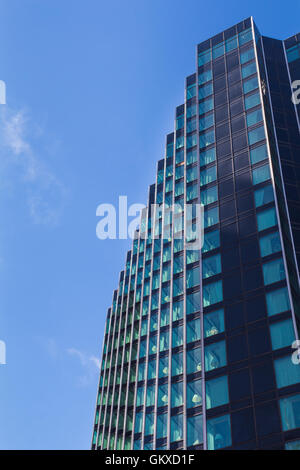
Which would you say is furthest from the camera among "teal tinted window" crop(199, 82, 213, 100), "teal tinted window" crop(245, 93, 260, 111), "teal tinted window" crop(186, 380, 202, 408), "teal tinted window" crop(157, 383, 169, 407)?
"teal tinted window" crop(199, 82, 213, 100)

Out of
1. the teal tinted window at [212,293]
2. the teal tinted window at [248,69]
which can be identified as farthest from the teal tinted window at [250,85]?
the teal tinted window at [212,293]

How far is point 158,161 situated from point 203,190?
3127cm

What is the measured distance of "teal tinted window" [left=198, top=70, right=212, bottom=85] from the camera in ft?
276

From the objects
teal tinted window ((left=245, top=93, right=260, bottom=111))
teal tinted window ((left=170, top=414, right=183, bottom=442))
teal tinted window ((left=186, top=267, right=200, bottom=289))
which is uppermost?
teal tinted window ((left=245, top=93, right=260, bottom=111))

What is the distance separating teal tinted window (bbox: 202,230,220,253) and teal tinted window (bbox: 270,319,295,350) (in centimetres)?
1368

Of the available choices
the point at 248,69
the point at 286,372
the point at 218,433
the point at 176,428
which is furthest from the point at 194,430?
the point at 248,69

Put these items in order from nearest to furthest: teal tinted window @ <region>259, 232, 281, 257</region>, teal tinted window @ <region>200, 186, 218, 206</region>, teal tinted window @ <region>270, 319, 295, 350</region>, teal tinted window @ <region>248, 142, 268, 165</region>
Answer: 1. teal tinted window @ <region>270, 319, 295, 350</region>
2. teal tinted window @ <region>259, 232, 281, 257</region>
3. teal tinted window @ <region>248, 142, 268, 165</region>
4. teal tinted window @ <region>200, 186, 218, 206</region>

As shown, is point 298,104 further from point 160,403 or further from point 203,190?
point 160,403

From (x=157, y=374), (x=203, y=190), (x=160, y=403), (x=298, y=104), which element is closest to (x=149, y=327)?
(x=157, y=374)

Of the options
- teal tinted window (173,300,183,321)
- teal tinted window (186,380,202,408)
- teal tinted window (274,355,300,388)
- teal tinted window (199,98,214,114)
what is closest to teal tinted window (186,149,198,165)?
teal tinted window (199,98,214,114)

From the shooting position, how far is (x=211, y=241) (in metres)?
63.9

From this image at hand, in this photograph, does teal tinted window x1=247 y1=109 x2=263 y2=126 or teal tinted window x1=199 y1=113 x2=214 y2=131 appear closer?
teal tinted window x1=247 y1=109 x2=263 y2=126

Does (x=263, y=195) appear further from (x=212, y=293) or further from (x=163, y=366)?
(x=163, y=366)

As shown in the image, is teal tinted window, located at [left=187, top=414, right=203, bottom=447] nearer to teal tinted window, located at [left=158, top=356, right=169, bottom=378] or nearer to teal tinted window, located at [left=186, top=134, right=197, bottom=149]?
teal tinted window, located at [left=158, top=356, right=169, bottom=378]
